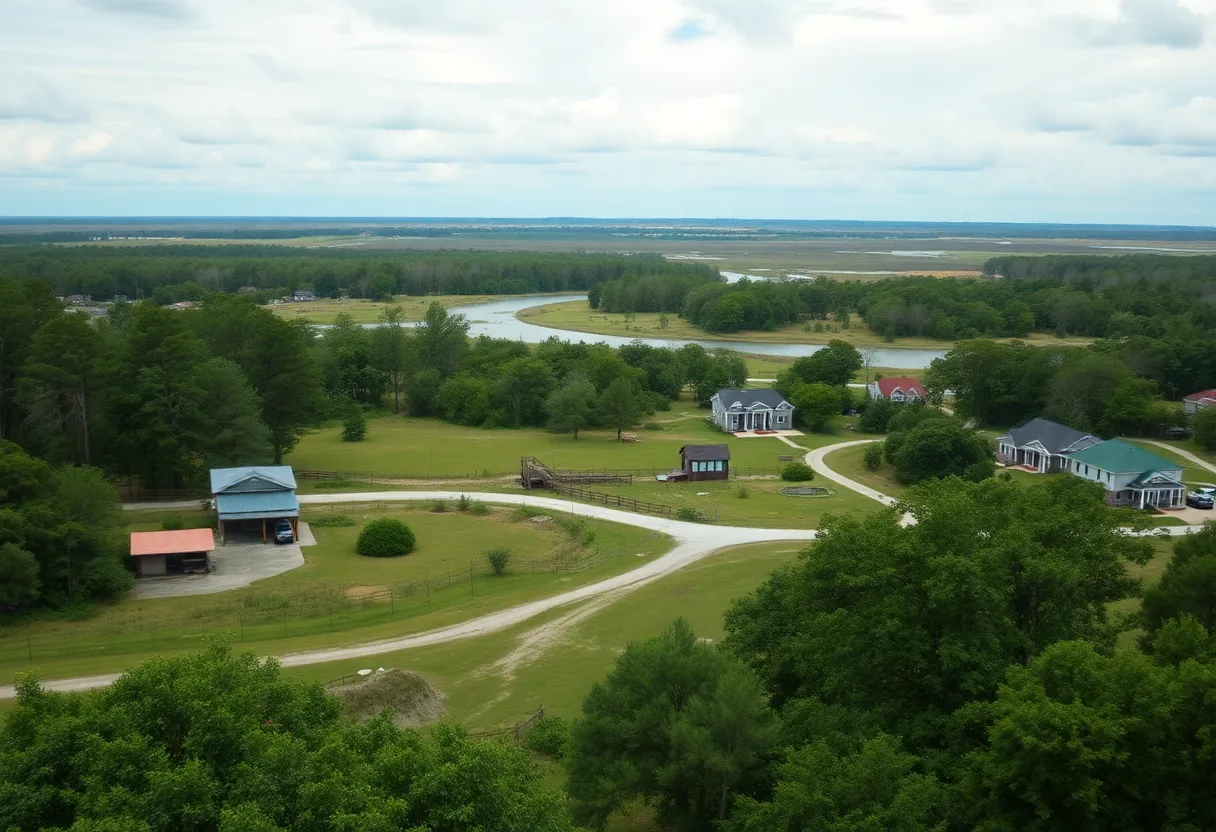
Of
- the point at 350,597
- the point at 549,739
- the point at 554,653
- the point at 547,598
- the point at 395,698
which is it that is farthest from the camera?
the point at 350,597

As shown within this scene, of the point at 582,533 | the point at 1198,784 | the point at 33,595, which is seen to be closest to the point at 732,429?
the point at 582,533

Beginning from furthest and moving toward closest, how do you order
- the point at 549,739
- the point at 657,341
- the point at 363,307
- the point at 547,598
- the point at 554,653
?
the point at 363,307 < the point at 657,341 < the point at 547,598 < the point at 554,653 < the point at 549,739

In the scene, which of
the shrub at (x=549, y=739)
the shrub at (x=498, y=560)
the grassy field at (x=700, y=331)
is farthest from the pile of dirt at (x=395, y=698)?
the grassy field at (x=700, y=331)

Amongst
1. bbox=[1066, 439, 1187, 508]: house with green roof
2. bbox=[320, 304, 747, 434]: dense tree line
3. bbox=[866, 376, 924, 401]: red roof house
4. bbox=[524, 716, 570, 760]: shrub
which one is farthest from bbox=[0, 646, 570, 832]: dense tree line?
bbox=[866, 376, 924, 401]: red roof house

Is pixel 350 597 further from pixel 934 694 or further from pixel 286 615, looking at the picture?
pixel 934 694

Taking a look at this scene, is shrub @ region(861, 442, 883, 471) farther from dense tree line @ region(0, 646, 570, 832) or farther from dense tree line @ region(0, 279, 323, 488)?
dense tree line @ region(0, 646, 570, 832)

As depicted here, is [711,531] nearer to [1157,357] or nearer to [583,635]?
[583,635]

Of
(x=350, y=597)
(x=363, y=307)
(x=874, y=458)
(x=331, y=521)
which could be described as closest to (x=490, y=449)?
(x=331, y=521)
